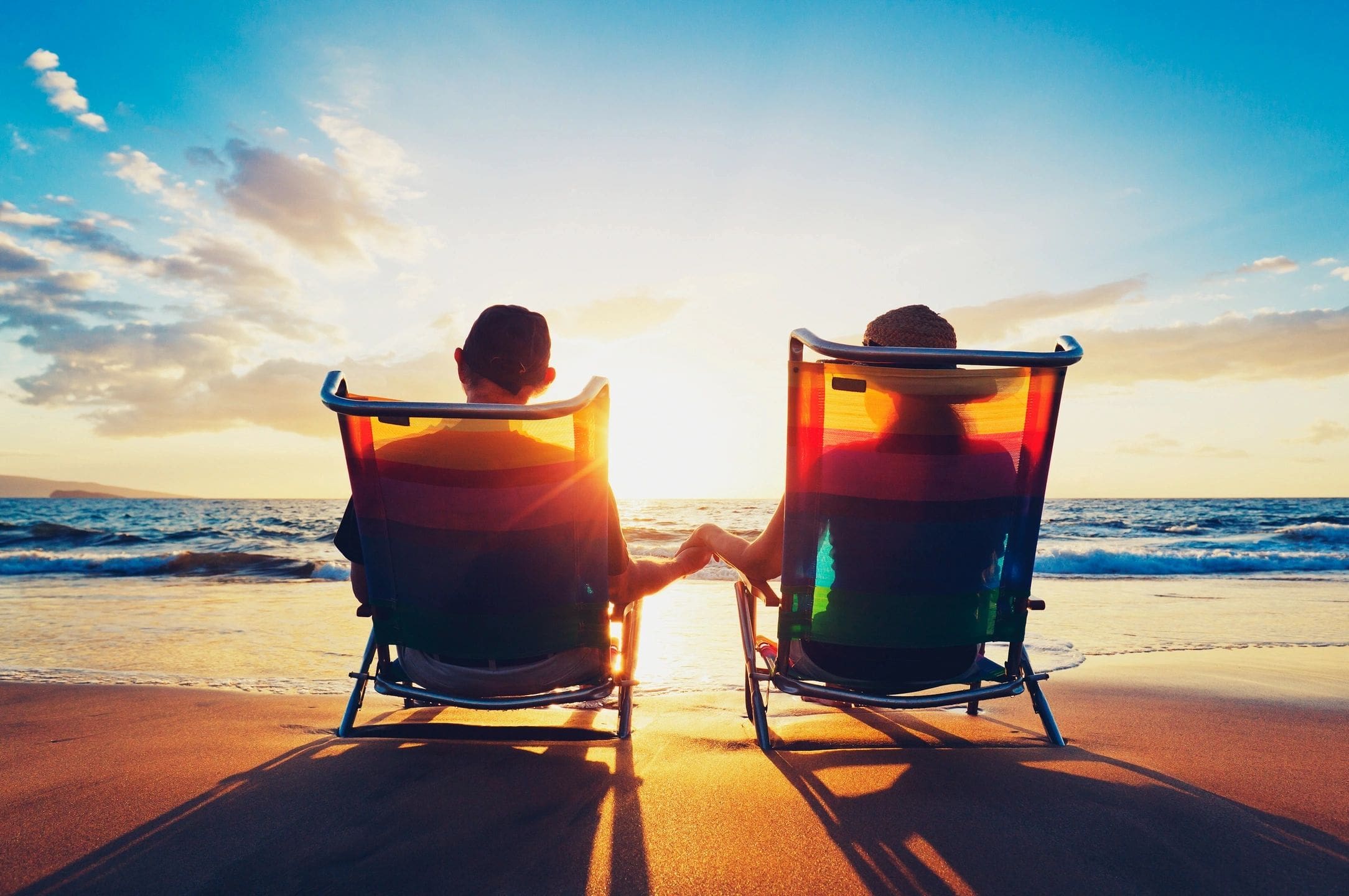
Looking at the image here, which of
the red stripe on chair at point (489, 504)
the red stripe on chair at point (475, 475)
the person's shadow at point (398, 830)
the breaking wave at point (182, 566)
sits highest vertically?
the red stripe on chair at point (475, 475)

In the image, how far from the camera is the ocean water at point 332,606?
5.13m

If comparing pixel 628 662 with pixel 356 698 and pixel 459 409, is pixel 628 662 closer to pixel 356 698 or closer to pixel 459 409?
pixel 356 698

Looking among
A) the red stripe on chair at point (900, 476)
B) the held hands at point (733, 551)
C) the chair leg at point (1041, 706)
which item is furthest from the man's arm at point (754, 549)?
the chair leg at point (1041, 706)

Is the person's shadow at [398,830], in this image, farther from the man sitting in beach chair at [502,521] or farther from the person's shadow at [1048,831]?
the person's shadow at [1048,831]

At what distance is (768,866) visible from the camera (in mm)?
1773

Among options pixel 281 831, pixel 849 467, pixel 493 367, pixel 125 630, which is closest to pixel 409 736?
pixel 281 831

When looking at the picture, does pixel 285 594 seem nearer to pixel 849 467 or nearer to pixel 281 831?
pixel 281 831

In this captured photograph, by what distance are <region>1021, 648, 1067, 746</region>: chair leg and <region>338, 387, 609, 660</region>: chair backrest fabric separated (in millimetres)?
1686

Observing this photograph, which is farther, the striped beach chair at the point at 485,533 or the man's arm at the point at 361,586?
the man's arm at the point at 361,586

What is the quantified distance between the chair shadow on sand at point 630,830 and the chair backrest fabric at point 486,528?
1.43ft

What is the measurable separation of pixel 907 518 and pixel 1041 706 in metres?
1.08

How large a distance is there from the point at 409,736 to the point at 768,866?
62.6 inches

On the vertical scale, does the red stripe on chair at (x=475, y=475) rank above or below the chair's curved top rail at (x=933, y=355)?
below

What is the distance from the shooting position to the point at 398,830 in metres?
1.97
